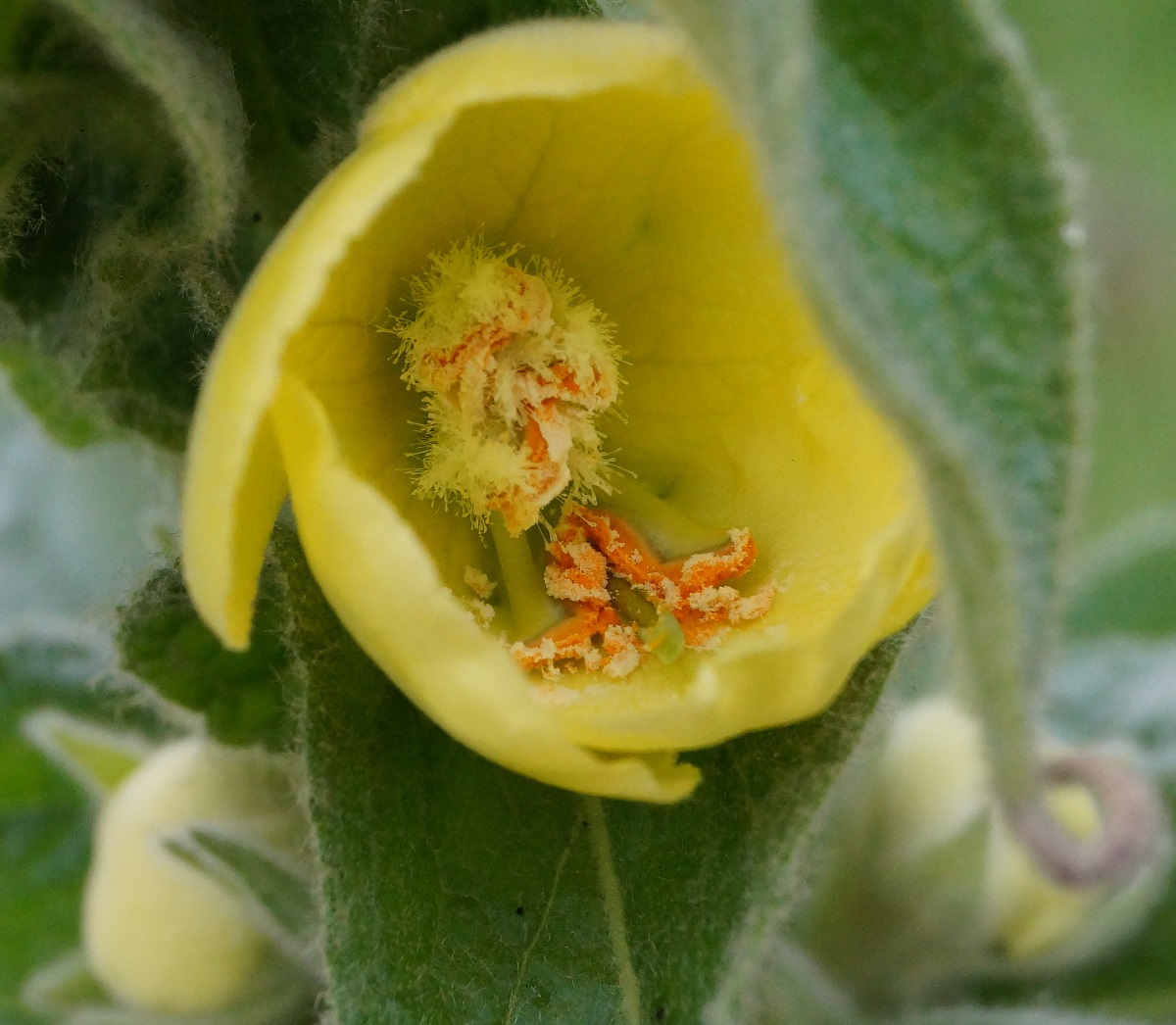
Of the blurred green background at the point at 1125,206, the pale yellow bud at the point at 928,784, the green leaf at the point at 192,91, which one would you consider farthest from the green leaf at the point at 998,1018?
the blurred green background at the point at 1125,206

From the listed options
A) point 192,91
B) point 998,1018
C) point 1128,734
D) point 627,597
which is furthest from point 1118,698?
point 192,91

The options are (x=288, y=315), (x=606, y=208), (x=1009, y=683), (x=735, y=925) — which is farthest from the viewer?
(x=606, y=208)

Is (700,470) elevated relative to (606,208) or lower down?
lower down

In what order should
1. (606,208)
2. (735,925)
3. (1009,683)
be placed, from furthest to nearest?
(606,208) → (735,925) → (1009,683)

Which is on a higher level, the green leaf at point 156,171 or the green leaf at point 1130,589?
the green leaf at point 156,171

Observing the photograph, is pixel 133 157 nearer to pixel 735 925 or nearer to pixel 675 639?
pixel 675 639

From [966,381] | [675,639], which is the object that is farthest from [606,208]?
[966,381]

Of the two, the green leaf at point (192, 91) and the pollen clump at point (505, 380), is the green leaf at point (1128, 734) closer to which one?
the pollen clump at point (505, 380)
